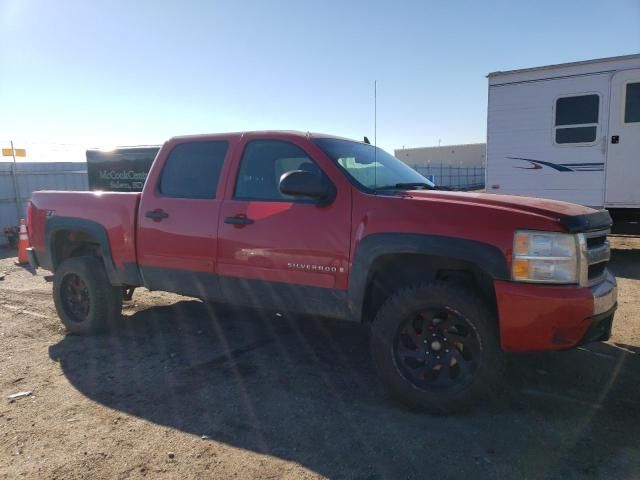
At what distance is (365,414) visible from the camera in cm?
338

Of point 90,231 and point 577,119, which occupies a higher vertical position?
point 577,119

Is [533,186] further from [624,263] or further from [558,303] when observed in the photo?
[558,303]

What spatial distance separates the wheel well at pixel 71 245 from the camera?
5.34 meters

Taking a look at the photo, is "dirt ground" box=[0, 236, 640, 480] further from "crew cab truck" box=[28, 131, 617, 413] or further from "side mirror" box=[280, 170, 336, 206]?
"side mirror" box=[280, 170, 336, 206]

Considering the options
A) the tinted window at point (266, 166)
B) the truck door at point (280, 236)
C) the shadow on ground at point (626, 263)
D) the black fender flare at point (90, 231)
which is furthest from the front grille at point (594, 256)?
the shadow on ground at point (626, 263)

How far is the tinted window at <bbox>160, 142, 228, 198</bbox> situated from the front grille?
2865 millimetres

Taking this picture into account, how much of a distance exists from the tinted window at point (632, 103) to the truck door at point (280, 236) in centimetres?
679

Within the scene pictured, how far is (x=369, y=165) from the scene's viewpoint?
167 inches

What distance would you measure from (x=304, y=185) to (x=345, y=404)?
61.9 inches

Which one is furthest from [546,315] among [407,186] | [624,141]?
[624,141]

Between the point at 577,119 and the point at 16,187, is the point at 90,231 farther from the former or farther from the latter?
the point at 16,187

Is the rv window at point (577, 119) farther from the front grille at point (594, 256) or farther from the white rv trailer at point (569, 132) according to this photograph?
the front grille at point (594, 256)

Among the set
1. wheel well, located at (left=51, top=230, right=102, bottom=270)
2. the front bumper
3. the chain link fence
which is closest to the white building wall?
the chain link fence

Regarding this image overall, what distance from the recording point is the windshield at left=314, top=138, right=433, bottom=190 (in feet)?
12.9
